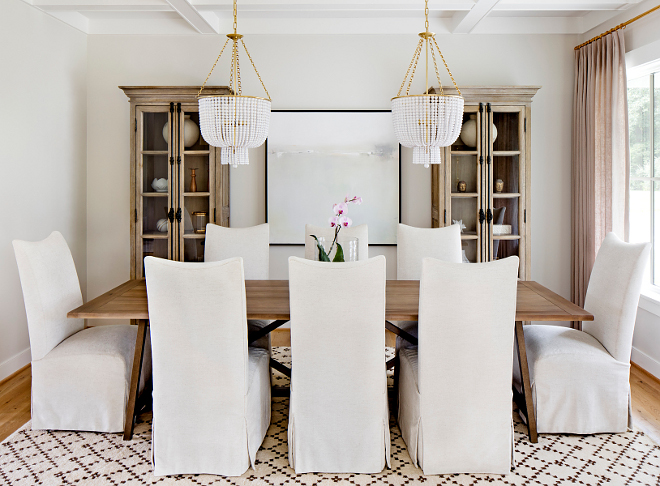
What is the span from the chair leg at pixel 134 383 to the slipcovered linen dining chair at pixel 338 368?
2.67 feet

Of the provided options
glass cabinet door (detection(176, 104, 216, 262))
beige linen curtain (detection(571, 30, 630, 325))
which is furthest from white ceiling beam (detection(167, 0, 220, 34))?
beige linen curtain (detection(571, 30, 630, 325))

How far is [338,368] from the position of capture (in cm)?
213

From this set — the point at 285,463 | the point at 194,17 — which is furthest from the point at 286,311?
the point at 194,17

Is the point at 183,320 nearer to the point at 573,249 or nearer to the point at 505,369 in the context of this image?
the point at 505,369

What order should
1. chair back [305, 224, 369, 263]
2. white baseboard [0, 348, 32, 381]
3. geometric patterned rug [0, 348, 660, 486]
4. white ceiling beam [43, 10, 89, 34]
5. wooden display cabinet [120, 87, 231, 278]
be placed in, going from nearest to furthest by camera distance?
geometric patterned rug [0, 348, 660, 486] → white baseboard [0, 348, 32, 381] → chair back [305, 224, 369, 263] → white ceiling beam [43, 10, 89, 34] → wooden display cabinet [120, 87, 231, 278]

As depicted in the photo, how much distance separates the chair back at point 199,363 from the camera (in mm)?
2045

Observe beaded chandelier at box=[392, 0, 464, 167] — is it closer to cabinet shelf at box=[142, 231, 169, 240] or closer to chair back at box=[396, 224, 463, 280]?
chair back at box=[396, 224, 463, 280]

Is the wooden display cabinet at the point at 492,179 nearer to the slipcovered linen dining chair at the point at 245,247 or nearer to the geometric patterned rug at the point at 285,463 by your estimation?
the slipcovered linen dining chair at the point at 245,247

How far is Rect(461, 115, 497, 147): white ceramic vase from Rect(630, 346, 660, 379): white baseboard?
1866 millimetres

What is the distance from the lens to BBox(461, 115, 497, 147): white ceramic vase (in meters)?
3.97

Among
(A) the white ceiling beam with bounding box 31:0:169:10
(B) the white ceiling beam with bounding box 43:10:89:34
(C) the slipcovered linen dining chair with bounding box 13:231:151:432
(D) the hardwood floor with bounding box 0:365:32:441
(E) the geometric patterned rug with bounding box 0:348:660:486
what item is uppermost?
(B) the white ceiling beam with bounding box 43:10:89:34

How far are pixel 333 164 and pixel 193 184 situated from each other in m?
1.18

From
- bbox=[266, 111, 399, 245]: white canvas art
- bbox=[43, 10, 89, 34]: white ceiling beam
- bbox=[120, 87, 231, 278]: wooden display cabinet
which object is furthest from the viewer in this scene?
bbox=[266, 111, 399, 245]: white canvas art

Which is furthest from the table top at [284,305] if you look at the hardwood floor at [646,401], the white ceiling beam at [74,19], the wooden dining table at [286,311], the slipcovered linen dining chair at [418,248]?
the white ceiling beam at [74,19]
